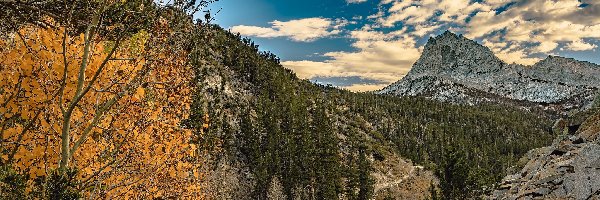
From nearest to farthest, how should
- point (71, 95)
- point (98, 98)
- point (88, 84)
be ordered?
1. point (88, 84)
2. point (98, 98)
3. point (71, 95)

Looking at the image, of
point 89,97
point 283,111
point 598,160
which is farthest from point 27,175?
point 283,111

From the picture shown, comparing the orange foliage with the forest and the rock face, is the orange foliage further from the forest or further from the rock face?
the rock face

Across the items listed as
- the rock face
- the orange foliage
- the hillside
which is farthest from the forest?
the hillside

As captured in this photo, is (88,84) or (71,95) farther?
(71,95)

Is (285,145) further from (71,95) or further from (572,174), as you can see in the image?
(71,95)

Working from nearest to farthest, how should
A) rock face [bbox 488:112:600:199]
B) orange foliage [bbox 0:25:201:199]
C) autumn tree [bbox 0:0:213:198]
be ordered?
autumn tree [bbox 0:0:213:198], orange foliage [bbox 0:25:201:199], rock face [bbox 488:112:600:199]

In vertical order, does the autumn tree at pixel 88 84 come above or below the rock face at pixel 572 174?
above

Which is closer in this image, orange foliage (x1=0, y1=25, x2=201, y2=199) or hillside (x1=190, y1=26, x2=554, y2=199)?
orange foliage (x1=0, y1=25, x2=201, y2=199)

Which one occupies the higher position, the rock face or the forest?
the forest

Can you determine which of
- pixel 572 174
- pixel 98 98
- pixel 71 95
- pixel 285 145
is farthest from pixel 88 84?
pixel 285 145

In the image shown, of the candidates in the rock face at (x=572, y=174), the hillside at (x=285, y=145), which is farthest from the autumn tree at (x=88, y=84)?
the hillside at (x=285, y=145)

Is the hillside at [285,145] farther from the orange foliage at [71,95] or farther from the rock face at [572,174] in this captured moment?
the orange foliage at [71,95]

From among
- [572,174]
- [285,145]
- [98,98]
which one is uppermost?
[98,98]

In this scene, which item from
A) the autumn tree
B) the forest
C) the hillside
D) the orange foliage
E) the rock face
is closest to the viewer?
the forest
